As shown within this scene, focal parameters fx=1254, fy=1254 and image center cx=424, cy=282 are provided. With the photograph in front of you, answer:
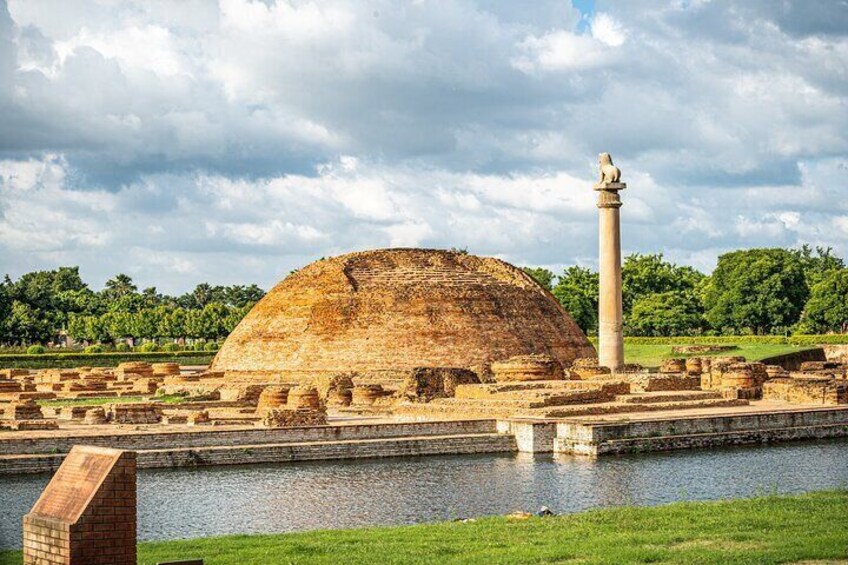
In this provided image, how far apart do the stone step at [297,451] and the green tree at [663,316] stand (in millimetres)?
57745

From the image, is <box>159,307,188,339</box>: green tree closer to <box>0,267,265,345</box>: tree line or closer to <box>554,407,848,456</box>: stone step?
<box>0,267,265,345</box>: tree line

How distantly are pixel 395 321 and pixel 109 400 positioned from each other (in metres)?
11.1

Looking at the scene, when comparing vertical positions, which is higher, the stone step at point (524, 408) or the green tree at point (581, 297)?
the green tree at point (581, 297)

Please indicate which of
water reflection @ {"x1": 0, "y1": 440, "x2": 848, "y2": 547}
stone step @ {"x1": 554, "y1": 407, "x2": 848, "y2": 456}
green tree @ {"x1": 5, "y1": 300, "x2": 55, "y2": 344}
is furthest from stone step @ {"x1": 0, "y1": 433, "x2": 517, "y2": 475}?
green tree @ {"x1": 5, "y1": 300, "x2": 55, "y2": 344}

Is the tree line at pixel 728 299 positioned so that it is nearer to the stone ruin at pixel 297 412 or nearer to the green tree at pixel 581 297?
the green tree at pixel 581 297

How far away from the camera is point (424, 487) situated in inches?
880

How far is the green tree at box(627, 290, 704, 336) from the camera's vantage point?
278 ft

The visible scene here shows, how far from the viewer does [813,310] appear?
8500 cm

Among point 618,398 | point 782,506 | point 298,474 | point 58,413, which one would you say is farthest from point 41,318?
point 782,506

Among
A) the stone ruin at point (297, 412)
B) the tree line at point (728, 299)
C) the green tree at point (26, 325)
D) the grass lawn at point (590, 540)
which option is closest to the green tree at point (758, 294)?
the tree line at point (728, 299)

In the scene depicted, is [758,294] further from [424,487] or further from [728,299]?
[424,487]

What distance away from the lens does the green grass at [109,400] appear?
40625mm

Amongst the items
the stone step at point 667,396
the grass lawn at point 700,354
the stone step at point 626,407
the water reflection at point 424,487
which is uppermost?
the grass lawn at point 700,354

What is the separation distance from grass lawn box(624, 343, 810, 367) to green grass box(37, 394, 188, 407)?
2536cm
